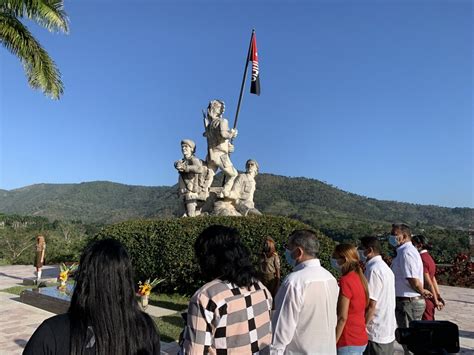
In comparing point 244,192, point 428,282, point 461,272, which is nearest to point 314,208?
point 461,272

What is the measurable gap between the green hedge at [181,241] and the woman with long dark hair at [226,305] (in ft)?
21.0

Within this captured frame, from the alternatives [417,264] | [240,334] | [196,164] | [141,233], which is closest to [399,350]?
[417,264]

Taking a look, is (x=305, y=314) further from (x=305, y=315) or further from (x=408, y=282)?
(x=408, y=282)

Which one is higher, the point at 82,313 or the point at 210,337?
the point at 82,313

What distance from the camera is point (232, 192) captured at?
11.3 metres

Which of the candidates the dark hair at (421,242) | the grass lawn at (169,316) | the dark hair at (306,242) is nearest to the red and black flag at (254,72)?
the grass lawn at (169,316)

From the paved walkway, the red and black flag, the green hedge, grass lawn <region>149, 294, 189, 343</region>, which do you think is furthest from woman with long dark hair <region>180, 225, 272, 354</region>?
the red and black flag

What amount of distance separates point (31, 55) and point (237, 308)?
1269cm

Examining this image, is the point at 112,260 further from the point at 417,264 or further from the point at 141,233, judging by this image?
the point at 141,233

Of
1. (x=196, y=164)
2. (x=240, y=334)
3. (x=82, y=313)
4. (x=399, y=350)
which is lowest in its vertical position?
(x=399, y=350)

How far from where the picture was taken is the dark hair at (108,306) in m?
1.56

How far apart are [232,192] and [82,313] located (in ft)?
31.8

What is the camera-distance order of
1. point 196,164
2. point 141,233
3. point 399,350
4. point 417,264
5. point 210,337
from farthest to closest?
1. point 196,164
2. point 141,233
3. point 399,350
4. point 417,264
5. point 210,337

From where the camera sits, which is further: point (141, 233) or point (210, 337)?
point (141, 233)
